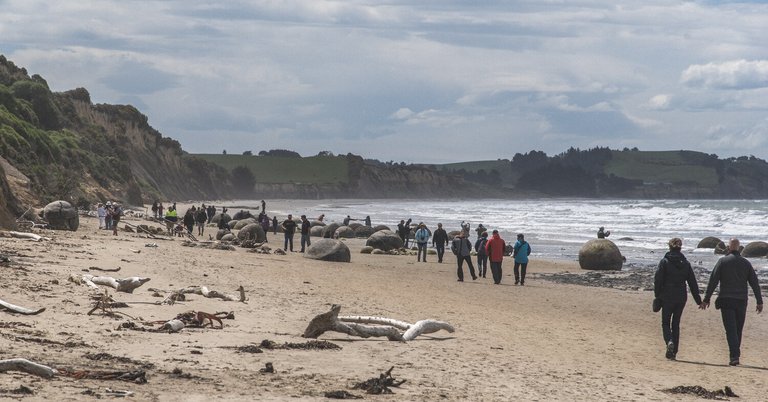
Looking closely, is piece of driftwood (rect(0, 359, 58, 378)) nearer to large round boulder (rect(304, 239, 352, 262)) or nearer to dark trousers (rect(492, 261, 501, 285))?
dark trousers (rect(492, 261, 501, 285))

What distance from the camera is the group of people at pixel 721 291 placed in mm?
12695

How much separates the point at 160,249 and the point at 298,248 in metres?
9.51

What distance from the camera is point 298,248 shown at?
35.2 m

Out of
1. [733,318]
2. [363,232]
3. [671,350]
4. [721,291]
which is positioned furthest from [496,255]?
[363,232]

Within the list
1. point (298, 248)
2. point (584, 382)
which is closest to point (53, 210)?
point (298, 248)

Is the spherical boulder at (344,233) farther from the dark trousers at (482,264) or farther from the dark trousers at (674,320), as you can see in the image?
the dark trousers at (674,320)

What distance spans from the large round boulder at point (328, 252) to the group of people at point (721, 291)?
16805mm

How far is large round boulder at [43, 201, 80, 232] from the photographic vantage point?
29391 millimetres

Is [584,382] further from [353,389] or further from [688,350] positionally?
[688,350]

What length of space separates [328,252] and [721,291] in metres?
17.4

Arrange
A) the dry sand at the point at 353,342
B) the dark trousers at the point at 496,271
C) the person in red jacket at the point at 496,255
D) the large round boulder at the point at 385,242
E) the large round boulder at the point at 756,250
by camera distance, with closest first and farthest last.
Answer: the dry sand at the point at 353,342, the person in red jacket at the point at 496,255, the dark trousers at the point at 496,271, the large round boulder at the point at 385,242, the large round boulder at the point at 756,250

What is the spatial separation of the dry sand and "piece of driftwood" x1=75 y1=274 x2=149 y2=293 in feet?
0.81

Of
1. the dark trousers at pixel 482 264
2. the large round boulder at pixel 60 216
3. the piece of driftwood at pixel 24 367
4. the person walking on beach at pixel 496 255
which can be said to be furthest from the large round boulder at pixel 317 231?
the piece of driftwood at pixel 24 367

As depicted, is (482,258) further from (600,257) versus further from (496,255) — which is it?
(600,257)
